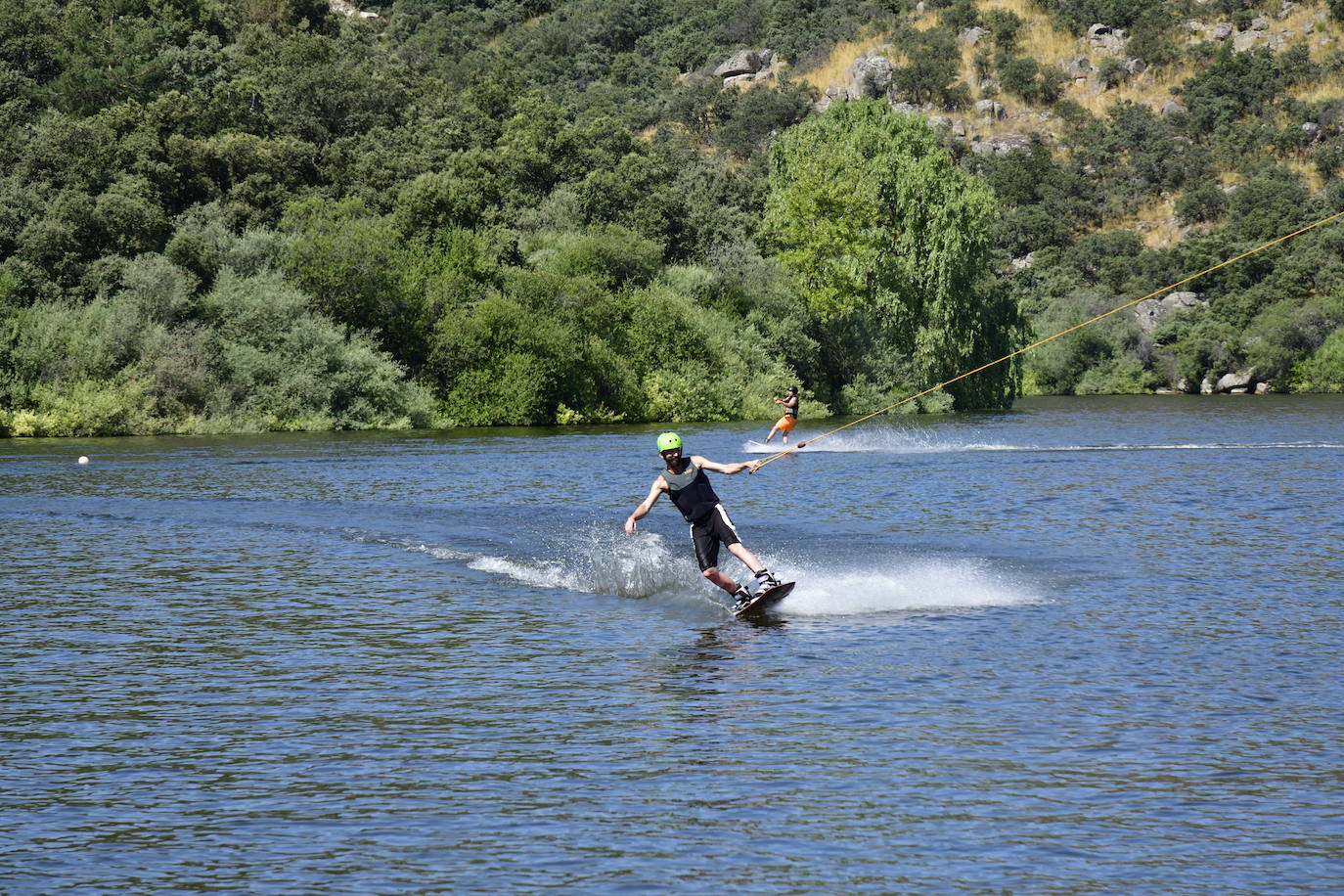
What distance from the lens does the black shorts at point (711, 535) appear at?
1719 centimetres

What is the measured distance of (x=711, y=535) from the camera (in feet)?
56.8

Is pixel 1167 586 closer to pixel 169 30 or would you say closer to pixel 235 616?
pixel 235 616

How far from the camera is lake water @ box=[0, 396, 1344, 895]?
866 centimetres

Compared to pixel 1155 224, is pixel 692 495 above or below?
below

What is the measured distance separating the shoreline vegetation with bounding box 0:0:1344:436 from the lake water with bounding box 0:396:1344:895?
3020 centimetres

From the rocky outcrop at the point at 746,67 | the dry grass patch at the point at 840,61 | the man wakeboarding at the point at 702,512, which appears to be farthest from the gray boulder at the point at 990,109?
the man wakeboarding at the point at 702,512

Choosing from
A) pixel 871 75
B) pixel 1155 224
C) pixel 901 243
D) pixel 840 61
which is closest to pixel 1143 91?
pixel 1155 224

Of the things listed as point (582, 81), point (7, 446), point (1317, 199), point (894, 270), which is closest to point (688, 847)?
point (7, 446)

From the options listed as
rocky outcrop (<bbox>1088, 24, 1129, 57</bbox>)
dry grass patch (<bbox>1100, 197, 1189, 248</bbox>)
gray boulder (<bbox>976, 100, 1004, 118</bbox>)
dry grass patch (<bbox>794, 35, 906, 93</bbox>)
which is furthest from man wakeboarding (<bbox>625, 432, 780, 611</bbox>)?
rocky outcrop (<bbox>1088, 24, 1129, 57</bbox>)

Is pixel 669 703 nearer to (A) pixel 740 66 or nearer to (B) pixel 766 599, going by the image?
(B) pixel 766 599

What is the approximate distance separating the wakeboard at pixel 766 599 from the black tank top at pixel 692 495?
45.2 inches

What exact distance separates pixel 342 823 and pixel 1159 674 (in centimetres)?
731

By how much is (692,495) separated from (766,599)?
1438 millimetres

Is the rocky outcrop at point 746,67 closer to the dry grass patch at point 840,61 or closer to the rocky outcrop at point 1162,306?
the dry grass patch at point 840,61
